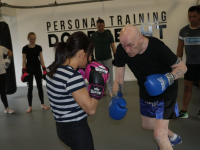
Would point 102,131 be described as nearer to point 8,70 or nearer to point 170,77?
point 170,77

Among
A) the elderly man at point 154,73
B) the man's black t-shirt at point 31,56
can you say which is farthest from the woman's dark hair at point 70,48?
the man's black t-shirt at point 31,56

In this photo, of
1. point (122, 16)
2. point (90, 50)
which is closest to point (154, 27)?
point (122, 16)

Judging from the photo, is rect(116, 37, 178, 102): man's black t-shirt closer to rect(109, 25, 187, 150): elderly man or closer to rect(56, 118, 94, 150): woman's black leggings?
rect(109, 25, 187, 150): elderly man

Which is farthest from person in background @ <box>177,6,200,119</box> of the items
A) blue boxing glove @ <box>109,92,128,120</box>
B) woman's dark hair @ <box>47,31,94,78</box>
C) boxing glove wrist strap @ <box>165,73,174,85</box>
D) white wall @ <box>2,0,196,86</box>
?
white wall @ <box>2,0,196,86</box>

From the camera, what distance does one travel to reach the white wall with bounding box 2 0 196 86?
654 centimetres

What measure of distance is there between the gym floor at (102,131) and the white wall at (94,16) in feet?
9.00

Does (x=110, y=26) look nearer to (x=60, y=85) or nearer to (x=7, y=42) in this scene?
(x=7, y=42)

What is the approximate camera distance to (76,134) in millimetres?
1494

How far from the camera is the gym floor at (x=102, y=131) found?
107 inches

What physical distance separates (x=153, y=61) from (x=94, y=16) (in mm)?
5201

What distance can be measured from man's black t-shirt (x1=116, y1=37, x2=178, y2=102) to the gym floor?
779 mm

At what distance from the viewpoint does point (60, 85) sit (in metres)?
1.41

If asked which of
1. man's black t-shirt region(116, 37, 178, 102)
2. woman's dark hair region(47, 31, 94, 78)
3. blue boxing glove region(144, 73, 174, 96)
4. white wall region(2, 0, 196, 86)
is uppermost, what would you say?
white wall region(2, 0, 196, 86)

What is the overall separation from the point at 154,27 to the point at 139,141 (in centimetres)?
452
